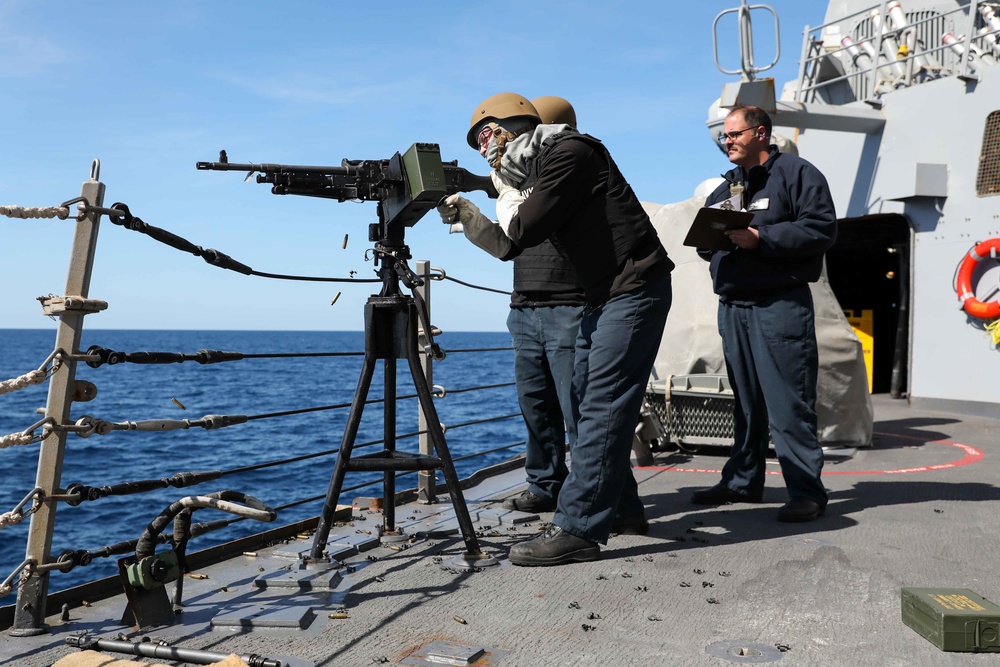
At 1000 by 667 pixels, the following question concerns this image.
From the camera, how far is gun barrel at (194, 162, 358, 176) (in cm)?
337

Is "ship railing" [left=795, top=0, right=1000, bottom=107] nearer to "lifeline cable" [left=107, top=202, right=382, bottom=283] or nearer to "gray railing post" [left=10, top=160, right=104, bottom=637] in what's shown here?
"lifeline cable" [left=107, top=202, right=382, bottom=283]

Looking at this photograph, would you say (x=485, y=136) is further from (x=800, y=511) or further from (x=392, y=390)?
(x=800, y=511)

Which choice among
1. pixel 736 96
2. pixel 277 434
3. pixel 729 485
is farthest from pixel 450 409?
pixel 729 485

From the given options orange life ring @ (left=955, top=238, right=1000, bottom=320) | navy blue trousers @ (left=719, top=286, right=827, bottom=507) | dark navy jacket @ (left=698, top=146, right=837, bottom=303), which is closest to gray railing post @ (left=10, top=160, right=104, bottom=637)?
dark navy jacket @ (left=698, top=146, right=837, bottom=303)

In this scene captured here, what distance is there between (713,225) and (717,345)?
9.69ft

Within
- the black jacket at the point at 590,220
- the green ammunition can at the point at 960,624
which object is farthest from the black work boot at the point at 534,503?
the green ammunition can at the point at 960,624

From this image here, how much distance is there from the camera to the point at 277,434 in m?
28.8

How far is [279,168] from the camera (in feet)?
11.2

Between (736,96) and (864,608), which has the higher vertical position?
(736,96)

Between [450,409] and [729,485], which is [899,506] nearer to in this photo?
[729,485]

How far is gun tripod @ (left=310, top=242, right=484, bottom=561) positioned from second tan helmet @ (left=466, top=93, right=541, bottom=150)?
2.03ft

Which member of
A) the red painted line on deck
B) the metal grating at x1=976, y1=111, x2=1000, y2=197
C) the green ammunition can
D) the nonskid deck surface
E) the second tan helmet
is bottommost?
the nonskid deck surface

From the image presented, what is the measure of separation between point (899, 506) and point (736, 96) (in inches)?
220

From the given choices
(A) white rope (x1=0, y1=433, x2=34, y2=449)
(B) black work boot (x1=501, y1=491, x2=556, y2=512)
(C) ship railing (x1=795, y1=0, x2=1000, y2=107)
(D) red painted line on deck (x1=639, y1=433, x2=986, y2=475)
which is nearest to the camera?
(A) white rope (x1=0, y1=433, x2=34, y2=449)
